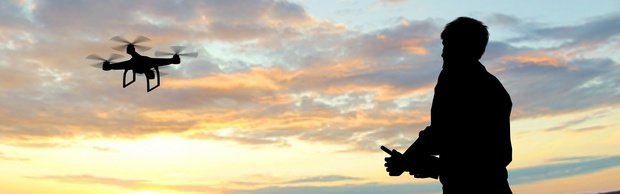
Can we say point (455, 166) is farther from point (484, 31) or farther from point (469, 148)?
point (484, 31)

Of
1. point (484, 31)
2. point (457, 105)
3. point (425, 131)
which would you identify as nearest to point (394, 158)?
point (425, 131)

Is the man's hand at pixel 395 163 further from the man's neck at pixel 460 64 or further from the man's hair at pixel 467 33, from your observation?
the man's hair at pixel 467 33

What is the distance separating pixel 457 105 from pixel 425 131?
420 millimetres

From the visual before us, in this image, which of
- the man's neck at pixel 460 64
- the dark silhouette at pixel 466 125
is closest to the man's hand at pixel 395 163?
the dark silhouette at pixel 466 125

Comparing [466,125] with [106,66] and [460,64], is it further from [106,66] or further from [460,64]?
[106,66]

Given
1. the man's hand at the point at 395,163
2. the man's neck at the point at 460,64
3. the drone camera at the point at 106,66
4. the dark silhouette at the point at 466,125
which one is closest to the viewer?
the dark silhouette at the point at 466,125

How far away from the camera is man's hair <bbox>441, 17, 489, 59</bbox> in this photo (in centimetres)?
513

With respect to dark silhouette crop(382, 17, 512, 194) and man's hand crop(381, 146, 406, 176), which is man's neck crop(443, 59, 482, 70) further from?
man's hand crop(381, 146, 406, 176)

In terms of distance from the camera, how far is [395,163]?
5270mm

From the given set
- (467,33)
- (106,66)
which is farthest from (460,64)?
(106,66)

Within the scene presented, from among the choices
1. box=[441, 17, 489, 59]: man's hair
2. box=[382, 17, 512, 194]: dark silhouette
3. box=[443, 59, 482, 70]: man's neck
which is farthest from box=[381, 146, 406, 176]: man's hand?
box=[441, 17, 489, 59]: man's hair

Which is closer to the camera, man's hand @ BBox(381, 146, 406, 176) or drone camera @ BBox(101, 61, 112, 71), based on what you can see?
man's hand @ BBox(381, 146, 406, 176)

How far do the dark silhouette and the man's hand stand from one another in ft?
0.07

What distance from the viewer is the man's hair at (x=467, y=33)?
5.13m
